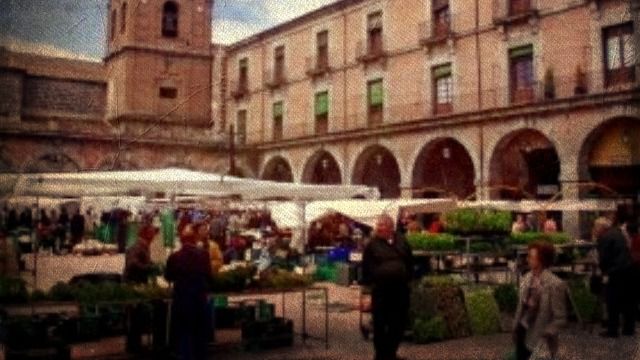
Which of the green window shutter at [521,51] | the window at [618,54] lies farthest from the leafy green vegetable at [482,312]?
the green window shutter at [521,51]

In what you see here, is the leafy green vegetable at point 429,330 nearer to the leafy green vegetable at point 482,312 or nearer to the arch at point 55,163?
the leafy green vegetable at point 482,312

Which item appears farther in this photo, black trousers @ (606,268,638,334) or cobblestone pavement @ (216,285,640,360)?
black trousers @ (606,268,638,334)

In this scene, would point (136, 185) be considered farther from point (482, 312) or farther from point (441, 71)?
point (441, 71)

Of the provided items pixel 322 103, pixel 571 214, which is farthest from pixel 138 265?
pixel 322 103

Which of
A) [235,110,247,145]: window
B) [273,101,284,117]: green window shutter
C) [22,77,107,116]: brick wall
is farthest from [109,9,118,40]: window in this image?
[273,101,284,117]: green window shutter

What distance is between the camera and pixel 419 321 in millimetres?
8812

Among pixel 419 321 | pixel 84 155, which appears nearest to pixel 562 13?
pixel 419 321

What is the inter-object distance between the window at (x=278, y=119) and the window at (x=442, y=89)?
959 centimetres

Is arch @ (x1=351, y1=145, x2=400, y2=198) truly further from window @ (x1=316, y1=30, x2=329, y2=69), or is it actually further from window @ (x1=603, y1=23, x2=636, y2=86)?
window @ (x1=603, y1=23, x2=636, y2=86)

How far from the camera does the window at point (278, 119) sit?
3244cm

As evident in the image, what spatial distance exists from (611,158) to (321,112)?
13567 millimetres

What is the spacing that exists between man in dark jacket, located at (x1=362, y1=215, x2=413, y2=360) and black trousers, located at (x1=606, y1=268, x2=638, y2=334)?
3236 mm

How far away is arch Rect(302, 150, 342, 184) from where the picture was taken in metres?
29.7

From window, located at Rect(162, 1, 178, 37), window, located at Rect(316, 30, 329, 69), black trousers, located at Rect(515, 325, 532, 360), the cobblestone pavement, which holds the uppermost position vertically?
window, located at Rect(162, 1, 178, 37)
